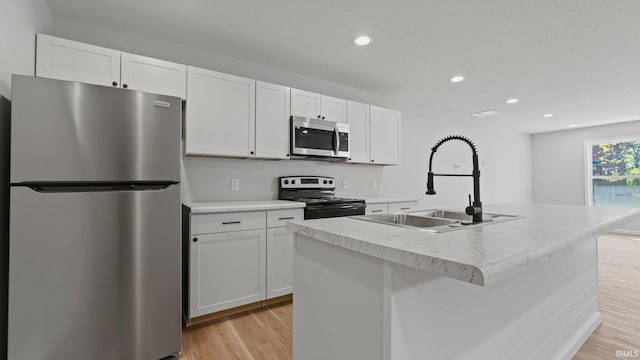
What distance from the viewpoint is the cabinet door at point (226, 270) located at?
221cm

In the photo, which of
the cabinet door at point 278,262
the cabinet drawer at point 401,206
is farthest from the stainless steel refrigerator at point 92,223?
the cabinet drawer at point 401,206

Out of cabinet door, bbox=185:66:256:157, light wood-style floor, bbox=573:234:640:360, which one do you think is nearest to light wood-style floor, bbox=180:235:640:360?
light wood-style floor, bbox=573:234:640:360

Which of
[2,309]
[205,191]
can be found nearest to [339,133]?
[205,191]

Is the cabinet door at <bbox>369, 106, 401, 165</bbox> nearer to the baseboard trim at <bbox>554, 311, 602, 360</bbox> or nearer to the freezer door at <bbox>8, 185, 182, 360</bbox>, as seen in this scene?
the baseboard trim at <bbox>554, 311, 602, 360</bbox>

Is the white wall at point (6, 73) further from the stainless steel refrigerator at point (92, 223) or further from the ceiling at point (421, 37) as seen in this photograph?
the ceiling at point (421, 37)

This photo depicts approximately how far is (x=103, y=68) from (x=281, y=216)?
177 centimetres

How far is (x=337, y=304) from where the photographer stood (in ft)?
3.60

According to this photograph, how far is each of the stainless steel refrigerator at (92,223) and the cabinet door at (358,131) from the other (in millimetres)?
2131

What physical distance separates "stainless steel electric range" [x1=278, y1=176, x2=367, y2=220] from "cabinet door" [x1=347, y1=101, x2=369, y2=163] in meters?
0.45

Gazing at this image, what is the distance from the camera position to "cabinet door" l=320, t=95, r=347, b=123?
3.26 m

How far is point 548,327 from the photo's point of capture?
63.8 inches

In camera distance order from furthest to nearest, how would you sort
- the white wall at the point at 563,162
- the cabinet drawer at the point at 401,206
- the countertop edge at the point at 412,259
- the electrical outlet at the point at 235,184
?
the white wall at the point at 563,162 → the cabinet drawer at the point at 401,206 → the electrical outlet at the point at 235,184 → the countertop edge at the point at 412,259

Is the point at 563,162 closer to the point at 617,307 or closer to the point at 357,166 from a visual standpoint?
the point at 617,307

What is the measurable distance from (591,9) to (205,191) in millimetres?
3478
